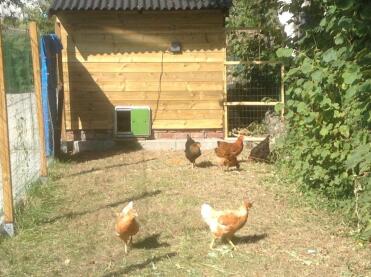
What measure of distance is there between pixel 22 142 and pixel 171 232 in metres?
2.62

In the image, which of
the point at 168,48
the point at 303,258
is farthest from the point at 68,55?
the point at 303,258

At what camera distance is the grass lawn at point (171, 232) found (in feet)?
15.7

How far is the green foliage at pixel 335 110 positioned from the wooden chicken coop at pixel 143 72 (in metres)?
2.88

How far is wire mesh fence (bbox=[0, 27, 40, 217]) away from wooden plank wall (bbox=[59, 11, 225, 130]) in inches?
108

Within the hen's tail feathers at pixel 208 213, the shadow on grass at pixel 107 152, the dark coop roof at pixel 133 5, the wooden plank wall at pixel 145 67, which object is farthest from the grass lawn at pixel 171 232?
the dark coop roof at pixel 133 5

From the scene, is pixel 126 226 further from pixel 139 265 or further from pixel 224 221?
pixel 224 221

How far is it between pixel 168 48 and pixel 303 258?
6653 mm

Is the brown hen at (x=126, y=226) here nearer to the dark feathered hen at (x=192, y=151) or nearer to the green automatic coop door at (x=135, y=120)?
the dark feathered hen at (x=192, y=151)

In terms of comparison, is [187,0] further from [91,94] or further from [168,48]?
[91,94]

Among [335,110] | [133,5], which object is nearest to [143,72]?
[133,5]

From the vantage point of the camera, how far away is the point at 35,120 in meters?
8.28

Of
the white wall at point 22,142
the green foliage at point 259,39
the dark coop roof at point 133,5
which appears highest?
the dark coop roof at point 133,5

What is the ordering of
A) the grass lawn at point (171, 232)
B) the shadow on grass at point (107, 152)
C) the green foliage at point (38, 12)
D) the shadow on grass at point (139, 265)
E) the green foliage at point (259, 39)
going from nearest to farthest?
the shadow on grass at point (139, 265)
the grass lawn at point (171, 232)
the shadow on grass at point (107, 152)
the green foliage at point (259, 39)
the green foliage at point (38, 12)

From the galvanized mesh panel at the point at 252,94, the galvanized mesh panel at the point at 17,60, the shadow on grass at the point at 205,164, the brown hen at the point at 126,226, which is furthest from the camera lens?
the galvanized mesh panel at the point at 252,94
